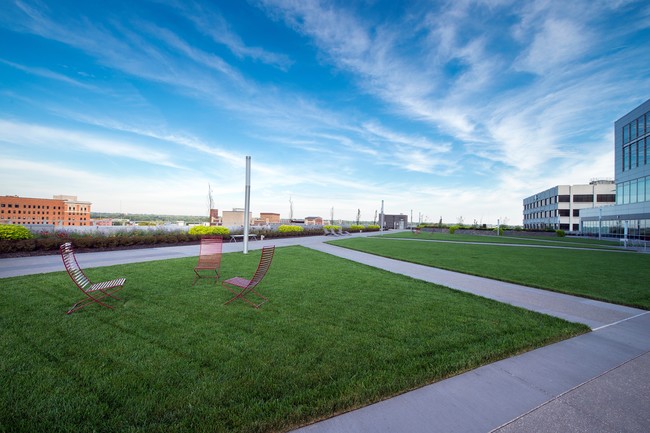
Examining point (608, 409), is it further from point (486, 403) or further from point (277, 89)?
point (277, 89)

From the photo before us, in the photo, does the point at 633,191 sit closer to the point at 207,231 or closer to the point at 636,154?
the point at 636,154

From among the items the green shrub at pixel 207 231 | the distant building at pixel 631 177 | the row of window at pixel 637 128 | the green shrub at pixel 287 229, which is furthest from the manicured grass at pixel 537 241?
the green shrub at pixel 207 231

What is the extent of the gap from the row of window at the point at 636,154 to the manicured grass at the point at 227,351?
4530cm

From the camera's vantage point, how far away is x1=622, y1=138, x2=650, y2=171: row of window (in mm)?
33406

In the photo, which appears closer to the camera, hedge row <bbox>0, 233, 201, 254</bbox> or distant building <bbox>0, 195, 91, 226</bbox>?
hedge row <bbox>0, 233, 201, 254</bbox>

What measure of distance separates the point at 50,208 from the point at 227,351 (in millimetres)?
25838

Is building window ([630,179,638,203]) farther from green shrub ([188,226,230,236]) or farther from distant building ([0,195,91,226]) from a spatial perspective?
distant building ([0,195,91,226])

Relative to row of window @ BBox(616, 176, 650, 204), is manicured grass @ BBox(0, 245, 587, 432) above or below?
below

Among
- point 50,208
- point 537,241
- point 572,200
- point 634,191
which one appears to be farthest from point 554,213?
point 50,208

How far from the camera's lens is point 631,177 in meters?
35.4

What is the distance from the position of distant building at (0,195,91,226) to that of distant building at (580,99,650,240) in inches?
1981

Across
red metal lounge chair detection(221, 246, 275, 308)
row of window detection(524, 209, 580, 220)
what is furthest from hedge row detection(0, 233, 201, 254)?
row of window detection(524, 209, 580, 220)

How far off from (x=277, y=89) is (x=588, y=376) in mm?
18759

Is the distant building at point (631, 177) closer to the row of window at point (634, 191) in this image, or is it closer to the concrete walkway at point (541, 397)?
the row of window at point (634, 191)
